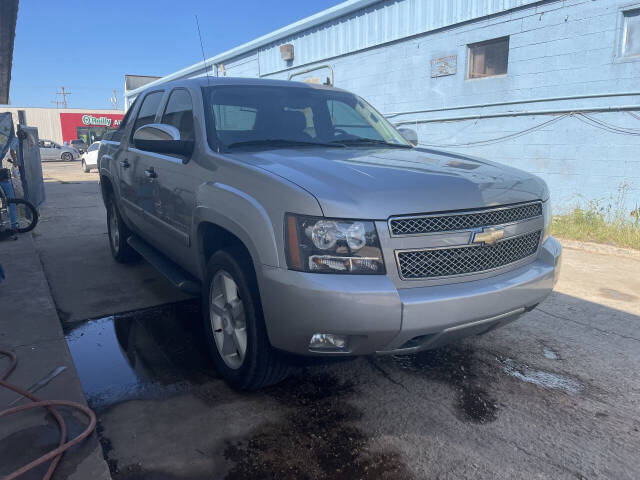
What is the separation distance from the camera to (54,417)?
2.58 meters

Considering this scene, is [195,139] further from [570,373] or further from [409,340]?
[570,373]

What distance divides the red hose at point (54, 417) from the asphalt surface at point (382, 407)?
123 millimetres

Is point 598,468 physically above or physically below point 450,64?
below

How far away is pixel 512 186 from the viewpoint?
2771 millimetres

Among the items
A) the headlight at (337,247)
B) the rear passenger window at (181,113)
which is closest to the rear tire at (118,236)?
the rear passenger window at (181,113)

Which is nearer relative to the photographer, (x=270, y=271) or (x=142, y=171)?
(x=270, y=271)

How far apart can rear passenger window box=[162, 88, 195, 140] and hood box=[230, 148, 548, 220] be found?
73 centimetres

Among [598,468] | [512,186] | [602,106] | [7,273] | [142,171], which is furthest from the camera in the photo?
[602,106]

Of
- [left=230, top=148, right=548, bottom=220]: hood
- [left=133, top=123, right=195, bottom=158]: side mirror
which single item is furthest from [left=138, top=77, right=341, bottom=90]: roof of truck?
[left=230, top=148, right=548, bottom=220]: hood

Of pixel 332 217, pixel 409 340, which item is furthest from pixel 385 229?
pixel 409 340

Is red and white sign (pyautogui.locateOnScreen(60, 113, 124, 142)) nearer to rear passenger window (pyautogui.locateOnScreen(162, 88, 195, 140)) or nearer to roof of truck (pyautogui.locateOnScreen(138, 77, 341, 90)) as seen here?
rear passenger window (pyautogui.locateOnScreen(162, 88, 195, 140))

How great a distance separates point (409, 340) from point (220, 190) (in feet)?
4.44

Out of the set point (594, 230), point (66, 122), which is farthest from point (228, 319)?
point (66, 122)

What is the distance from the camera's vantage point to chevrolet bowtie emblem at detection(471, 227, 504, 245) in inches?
97.9
